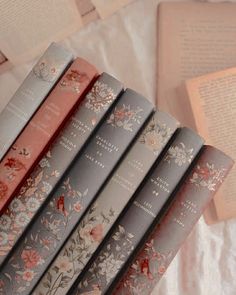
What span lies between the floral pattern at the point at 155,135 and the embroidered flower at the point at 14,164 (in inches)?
4.6

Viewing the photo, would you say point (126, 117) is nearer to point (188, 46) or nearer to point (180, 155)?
point (180, 155)

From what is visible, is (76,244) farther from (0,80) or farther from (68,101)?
(0,80)

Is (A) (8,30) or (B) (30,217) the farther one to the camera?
(A) (8,30)

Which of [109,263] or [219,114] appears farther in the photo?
[219,114]

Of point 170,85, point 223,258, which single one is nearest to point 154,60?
point 170,85

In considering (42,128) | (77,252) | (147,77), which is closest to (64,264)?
(77,252)

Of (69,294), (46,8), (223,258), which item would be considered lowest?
(69,294)

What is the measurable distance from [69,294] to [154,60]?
1.10 ft

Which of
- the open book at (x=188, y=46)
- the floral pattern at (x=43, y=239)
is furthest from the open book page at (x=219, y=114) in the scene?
the floral pattern at (x=43, y=239)

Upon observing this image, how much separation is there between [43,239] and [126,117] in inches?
5.4

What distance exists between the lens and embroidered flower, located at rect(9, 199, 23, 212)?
0.48 metres

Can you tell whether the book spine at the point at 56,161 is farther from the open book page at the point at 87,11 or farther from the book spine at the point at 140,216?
the open book page at the point at 87,11

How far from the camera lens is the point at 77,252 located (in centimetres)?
48

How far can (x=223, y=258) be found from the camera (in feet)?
2.16
